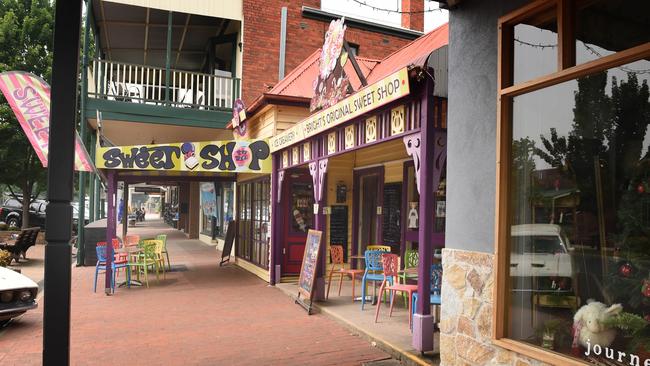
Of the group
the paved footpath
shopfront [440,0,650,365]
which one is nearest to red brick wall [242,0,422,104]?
the paved footpath

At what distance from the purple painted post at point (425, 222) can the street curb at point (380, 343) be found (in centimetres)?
16

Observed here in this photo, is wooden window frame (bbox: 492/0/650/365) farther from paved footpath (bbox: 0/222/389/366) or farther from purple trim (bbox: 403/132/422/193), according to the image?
paved footpath (bbox: 0/222/389/366)

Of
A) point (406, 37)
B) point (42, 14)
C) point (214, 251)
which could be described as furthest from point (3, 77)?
point (42, 14)

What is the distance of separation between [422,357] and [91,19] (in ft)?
44.4

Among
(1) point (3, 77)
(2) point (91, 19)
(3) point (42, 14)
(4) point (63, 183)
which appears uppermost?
(3) point (42, 14)

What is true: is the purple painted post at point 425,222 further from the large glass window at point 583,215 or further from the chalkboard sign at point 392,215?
the chalkboard sign at point 392,215

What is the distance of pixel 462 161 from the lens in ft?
13.3

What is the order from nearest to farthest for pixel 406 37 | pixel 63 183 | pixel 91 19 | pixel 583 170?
1. pixel 63 183
2. pixel 583 170
3. pixel 91 19
4. pixel 406 37

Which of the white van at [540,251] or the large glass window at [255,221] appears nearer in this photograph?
the white van at [540,251]

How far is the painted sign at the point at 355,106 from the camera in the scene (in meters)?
5.21

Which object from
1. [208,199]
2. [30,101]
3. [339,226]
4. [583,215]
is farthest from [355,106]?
[208,199]

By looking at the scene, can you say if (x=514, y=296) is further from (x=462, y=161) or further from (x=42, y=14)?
(x=42, y=14)

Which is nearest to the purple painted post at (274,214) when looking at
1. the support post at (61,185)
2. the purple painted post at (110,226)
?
the purple painted post at (110,226)

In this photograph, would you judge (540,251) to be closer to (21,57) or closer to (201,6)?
(201,6)
